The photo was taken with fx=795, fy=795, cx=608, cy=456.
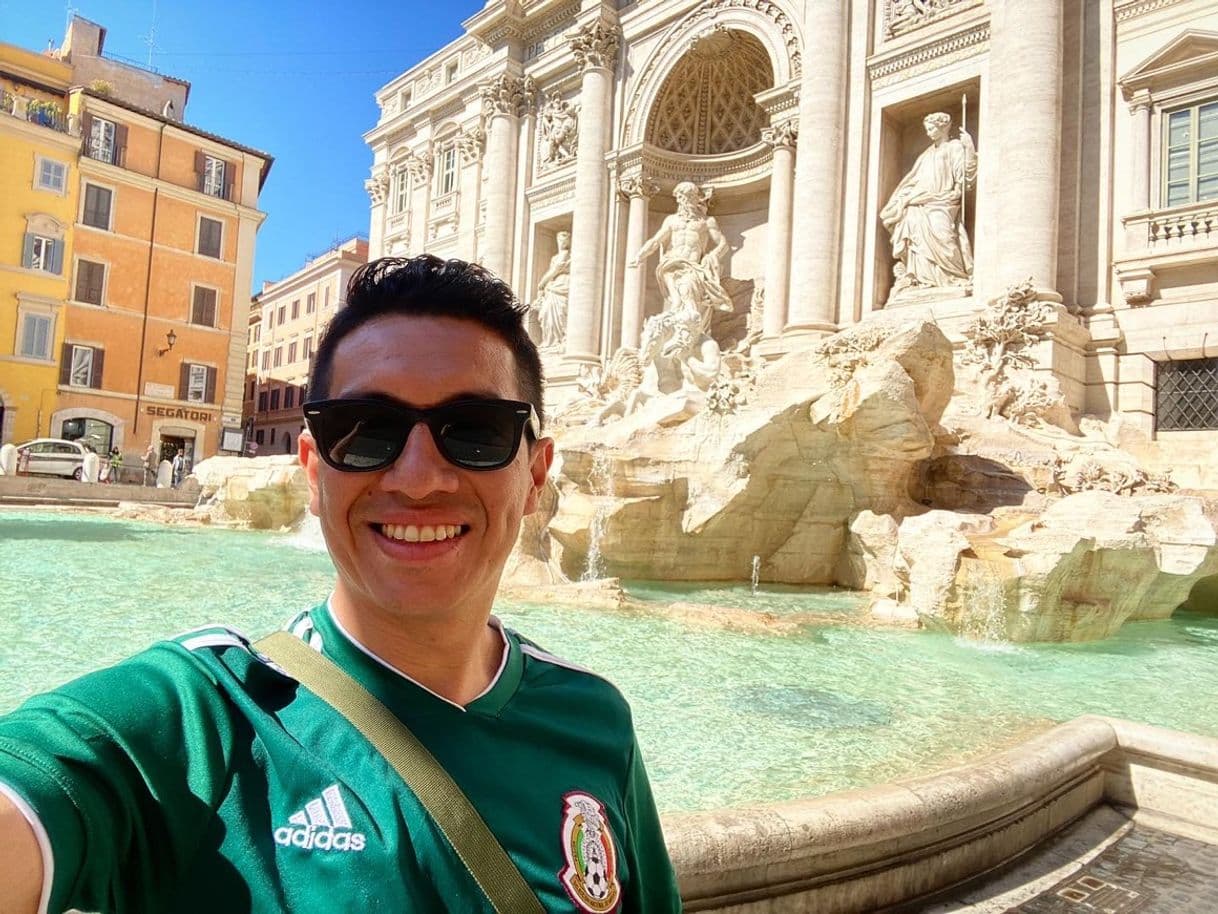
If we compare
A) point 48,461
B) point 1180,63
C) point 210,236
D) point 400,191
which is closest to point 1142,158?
point 1180,63

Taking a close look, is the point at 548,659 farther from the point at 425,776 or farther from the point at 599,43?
the point at 599,43

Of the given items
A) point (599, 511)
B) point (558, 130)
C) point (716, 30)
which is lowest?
point (599, 511)

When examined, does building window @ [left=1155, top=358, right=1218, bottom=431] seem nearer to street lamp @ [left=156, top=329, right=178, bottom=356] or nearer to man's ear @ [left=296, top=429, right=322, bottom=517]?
man's ear @ [left=296, top=429, right=322, bottom=517]

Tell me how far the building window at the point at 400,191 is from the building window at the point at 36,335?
10.7 metres

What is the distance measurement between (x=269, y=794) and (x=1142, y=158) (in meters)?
14.2

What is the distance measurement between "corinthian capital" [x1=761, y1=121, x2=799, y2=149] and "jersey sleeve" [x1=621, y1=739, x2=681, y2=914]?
15.9 meters

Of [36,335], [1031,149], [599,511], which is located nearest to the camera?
[599,511]

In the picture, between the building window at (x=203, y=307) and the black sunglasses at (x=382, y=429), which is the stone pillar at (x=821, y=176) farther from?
the building window at (x=203, y=307)

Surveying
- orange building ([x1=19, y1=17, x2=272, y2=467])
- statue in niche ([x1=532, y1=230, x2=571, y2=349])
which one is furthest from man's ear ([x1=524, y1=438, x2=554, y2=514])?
orange building ([x1=19, y1=17, x2=272, y2=467])

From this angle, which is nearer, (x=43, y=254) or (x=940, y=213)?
(x=940, y=213)

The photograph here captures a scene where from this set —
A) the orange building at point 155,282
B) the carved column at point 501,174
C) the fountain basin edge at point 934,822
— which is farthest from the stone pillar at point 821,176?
the orange building at point 155,282

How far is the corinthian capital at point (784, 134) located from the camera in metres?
15.2

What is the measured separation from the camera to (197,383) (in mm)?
25359

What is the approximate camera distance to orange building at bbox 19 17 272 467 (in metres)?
23.4
